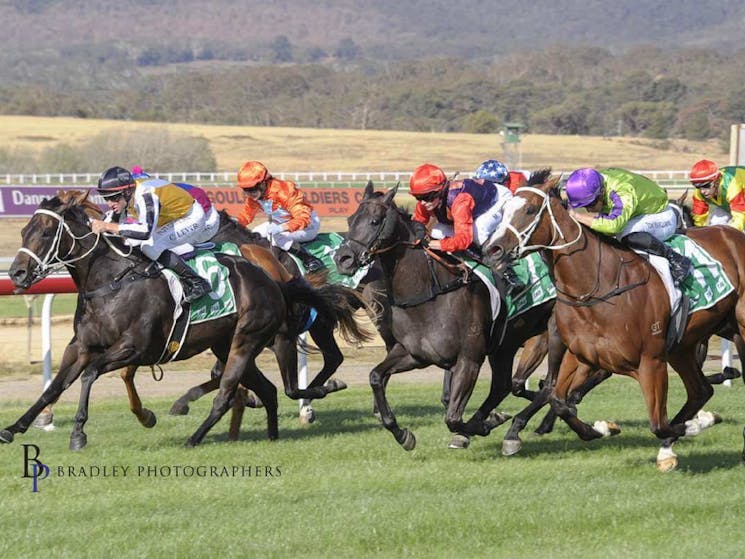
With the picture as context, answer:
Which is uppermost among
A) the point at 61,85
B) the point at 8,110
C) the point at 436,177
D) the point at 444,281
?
the point at 436,177

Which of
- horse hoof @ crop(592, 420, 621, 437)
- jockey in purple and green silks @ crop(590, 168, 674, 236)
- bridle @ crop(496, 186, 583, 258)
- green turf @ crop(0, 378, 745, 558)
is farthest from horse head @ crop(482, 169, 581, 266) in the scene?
horse hoof @ crop(592, 420, 621, 437)

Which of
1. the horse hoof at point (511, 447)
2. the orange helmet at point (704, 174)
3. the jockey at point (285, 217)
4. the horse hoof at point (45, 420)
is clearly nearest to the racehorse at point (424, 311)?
the horse hoof at point (511, 447)

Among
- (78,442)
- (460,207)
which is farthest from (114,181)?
(460,207)

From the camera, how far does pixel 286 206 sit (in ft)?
30.9

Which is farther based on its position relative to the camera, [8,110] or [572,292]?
[8,110]

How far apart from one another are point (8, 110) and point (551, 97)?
144 feet

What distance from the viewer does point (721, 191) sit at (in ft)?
29.5

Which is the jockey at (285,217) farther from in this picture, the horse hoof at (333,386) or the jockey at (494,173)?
the jockey at (494,173)

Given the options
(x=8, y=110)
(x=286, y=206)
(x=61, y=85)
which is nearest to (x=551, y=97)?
(x=8, y=110)

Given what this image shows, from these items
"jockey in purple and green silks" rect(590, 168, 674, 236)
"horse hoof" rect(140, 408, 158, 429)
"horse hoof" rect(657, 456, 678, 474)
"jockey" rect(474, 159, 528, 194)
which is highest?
"jockey in purple and green silks" rect(590, 168, 674, 236)

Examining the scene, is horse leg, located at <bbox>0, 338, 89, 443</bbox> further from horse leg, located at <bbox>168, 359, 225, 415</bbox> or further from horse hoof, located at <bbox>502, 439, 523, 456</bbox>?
horse hoof, located at <bbox>502, 439, 523, 456</bbox>

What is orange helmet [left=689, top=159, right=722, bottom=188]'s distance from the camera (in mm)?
8930

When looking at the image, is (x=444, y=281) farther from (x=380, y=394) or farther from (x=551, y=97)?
(x=551, y=97)

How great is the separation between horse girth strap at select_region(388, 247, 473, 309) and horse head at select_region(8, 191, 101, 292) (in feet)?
6.07
